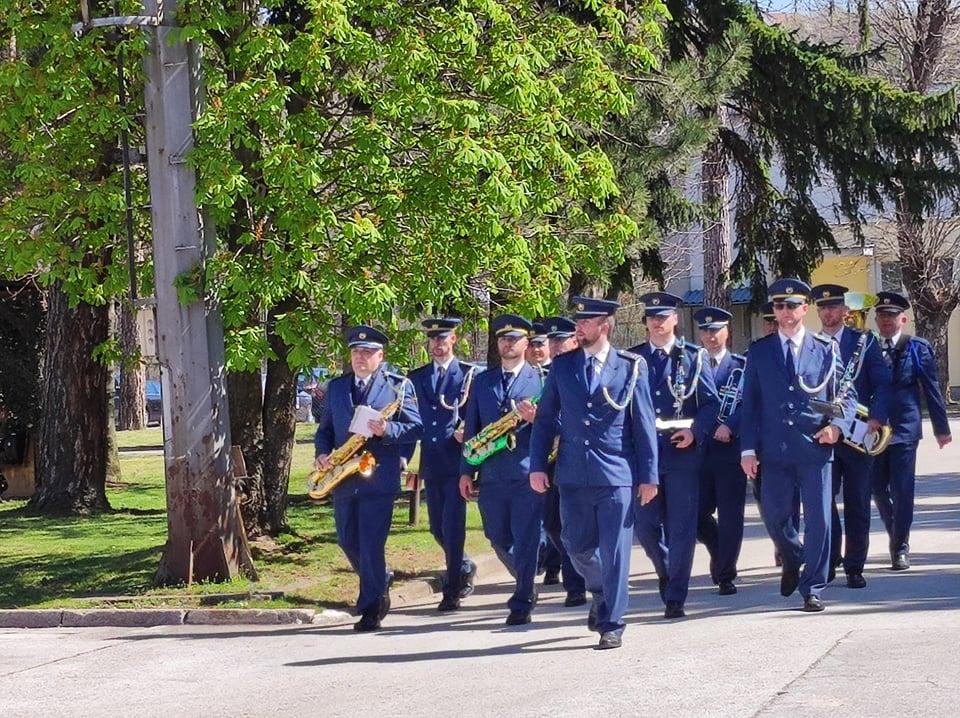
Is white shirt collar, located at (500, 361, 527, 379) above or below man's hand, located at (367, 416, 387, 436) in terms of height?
above

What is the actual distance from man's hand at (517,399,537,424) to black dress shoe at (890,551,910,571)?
3380 millimetres

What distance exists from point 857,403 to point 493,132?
3.91 m

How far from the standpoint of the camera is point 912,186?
2075 cm

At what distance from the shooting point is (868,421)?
1170 centimetres

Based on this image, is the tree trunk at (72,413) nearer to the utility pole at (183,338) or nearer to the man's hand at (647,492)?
the utility pole at (183,338)

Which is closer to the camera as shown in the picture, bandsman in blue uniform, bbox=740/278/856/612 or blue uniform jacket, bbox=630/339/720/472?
bandsman in blue uniform, bbox=740/278/856/612

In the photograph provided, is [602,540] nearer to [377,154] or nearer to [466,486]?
[466,486]

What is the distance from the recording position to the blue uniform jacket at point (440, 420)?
12.0 m

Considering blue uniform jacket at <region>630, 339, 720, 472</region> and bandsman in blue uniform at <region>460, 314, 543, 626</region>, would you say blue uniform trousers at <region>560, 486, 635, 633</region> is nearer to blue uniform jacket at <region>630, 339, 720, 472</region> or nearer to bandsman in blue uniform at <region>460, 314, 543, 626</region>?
bandsman in blue uniform at <region>460, 314, 543, 626</region>

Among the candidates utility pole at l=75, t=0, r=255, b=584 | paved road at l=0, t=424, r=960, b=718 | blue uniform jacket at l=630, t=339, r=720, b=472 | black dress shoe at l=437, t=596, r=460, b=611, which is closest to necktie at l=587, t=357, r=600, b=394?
blue uniform jacket at l=630, t=339, r=720, b=472

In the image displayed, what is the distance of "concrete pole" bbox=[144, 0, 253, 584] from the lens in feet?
42.5

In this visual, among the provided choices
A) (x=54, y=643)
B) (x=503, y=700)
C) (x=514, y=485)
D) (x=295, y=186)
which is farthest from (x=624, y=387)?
(x=54, y=643)

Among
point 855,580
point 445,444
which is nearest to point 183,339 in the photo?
A: point 445,444

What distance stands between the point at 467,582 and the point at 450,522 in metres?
0.73
